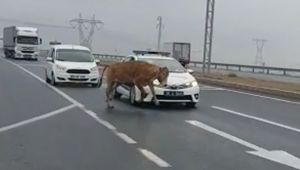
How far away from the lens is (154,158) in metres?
9.37

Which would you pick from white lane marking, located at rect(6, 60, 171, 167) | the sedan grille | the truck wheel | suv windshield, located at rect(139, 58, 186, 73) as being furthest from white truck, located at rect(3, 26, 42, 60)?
the truck wheel

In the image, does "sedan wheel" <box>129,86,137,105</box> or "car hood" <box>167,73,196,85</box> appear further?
"sedan wheel" <box>129,86,137,105</box>

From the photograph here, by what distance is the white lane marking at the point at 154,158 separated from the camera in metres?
8.88

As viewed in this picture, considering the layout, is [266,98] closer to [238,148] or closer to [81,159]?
[238,148]

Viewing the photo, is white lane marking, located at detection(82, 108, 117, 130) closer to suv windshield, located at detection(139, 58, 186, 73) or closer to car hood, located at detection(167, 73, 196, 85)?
car hood, located at detection(167, 73, 196, 85)

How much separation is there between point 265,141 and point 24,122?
533cm

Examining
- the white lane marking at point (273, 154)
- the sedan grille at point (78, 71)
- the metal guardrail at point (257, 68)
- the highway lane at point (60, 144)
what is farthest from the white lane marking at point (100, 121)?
the metal guardrail at point (257, 68)

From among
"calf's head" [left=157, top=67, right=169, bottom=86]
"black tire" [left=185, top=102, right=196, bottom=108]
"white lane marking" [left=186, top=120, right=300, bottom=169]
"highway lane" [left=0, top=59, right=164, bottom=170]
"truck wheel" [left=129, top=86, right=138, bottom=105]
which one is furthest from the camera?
"black tire" [left=185, top=102, right=196, bottom=108]

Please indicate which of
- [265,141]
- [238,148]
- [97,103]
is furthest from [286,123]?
[97,103]

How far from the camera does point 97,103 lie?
18.6 m

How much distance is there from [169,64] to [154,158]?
10.4 meters

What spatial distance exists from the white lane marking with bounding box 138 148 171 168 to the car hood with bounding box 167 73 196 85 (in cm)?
756

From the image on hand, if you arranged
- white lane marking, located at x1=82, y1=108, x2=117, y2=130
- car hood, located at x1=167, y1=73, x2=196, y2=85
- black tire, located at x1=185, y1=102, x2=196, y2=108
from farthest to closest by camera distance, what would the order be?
1. black tire, located at x1=185, y1=102, x2=196, y2=108
2. car hood, located at x1=167, y1=73, x2=196, y2=85
3. white lane marking, located at x1=82, y1=108, x2=117, y2=130

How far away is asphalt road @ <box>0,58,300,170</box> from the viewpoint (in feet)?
29.9
